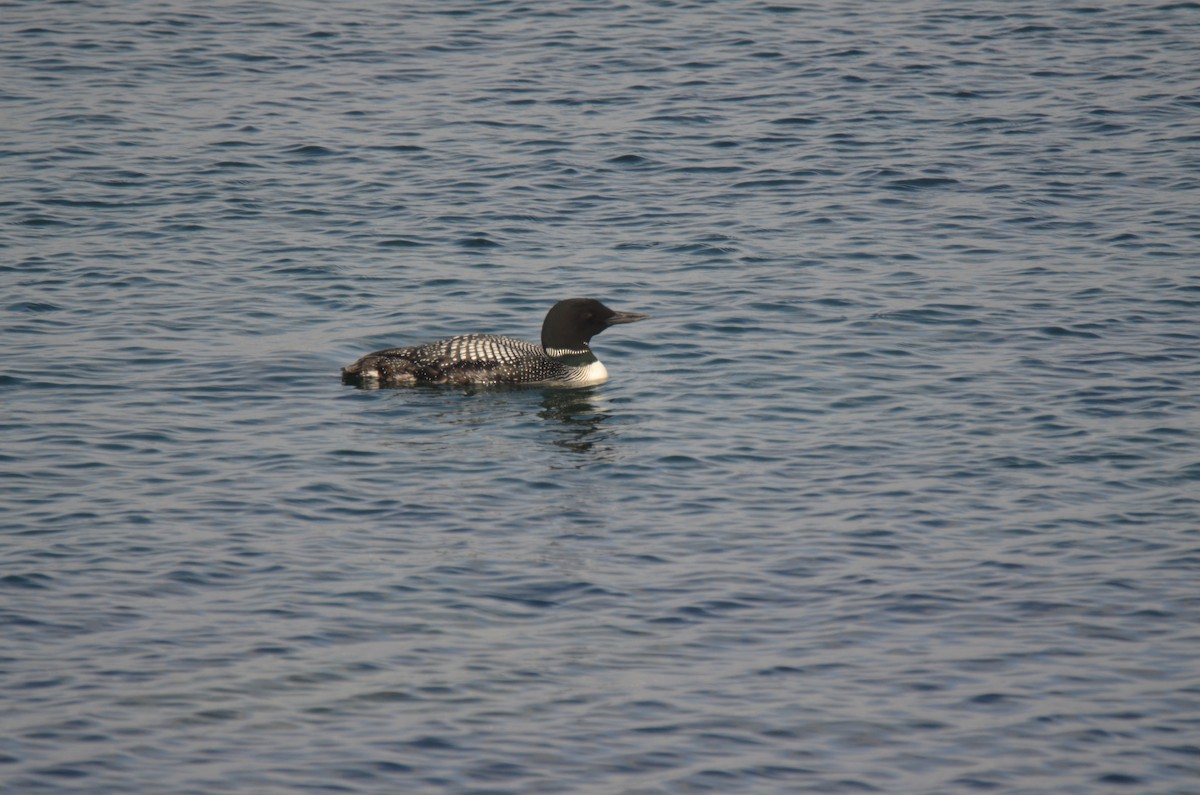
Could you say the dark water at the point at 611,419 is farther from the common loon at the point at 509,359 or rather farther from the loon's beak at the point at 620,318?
the loon's beak at the point at 620,318

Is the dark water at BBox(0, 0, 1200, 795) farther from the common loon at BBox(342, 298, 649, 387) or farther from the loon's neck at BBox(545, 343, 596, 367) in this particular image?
the loon's neck at BBox(545, 343, 596, 367)

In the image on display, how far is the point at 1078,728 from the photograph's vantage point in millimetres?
8219

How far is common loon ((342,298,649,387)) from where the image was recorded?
13531mm

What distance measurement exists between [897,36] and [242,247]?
12275 millimetres

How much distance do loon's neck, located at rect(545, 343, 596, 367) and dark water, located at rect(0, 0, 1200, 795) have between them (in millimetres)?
351

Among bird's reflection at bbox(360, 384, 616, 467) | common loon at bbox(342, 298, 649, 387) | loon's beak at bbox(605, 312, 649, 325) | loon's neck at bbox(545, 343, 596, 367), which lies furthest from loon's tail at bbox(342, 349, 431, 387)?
loon's beak at bbox(605, 312, 649, 325)

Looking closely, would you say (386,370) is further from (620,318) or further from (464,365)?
(620,318)

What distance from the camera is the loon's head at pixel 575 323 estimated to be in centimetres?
1395

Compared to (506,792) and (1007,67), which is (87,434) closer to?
(506,792)

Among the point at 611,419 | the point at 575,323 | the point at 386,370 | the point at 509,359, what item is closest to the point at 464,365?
the point at 509,359

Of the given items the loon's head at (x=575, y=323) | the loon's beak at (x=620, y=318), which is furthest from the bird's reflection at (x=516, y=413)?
the loon's beak at (x=620, y=318)

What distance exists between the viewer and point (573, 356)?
1391cm

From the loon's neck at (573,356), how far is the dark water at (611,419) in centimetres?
35

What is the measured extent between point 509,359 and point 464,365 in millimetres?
412
